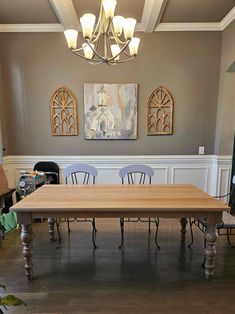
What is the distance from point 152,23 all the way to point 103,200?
276 cm

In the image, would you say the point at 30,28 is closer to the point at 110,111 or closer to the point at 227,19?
the point at 110,111

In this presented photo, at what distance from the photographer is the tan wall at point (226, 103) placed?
11.3 feet

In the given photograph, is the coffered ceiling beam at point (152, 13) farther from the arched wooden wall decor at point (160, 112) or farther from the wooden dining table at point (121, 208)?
the wooden dining table at point (121, 208)

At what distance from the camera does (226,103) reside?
3.59 metres

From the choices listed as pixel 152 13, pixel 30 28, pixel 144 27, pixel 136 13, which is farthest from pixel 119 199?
pixel 30 28

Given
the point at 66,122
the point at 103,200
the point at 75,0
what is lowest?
the point at 103,200

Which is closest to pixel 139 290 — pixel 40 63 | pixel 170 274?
pixel 170 274

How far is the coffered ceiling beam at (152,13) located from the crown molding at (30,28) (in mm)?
1334

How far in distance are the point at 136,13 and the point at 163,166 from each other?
2.42 m

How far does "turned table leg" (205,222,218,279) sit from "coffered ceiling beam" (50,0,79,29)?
9.96ft

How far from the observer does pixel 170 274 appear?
2.23 meters

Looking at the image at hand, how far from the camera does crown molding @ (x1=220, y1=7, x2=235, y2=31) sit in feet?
10.3

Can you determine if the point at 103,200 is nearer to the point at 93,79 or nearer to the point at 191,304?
the point at 191,304

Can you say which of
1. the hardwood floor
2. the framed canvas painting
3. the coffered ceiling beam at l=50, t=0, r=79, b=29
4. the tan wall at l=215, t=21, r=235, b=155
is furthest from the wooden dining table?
the coffered ceiling beam at l=50, t=0, r=79, b=29
